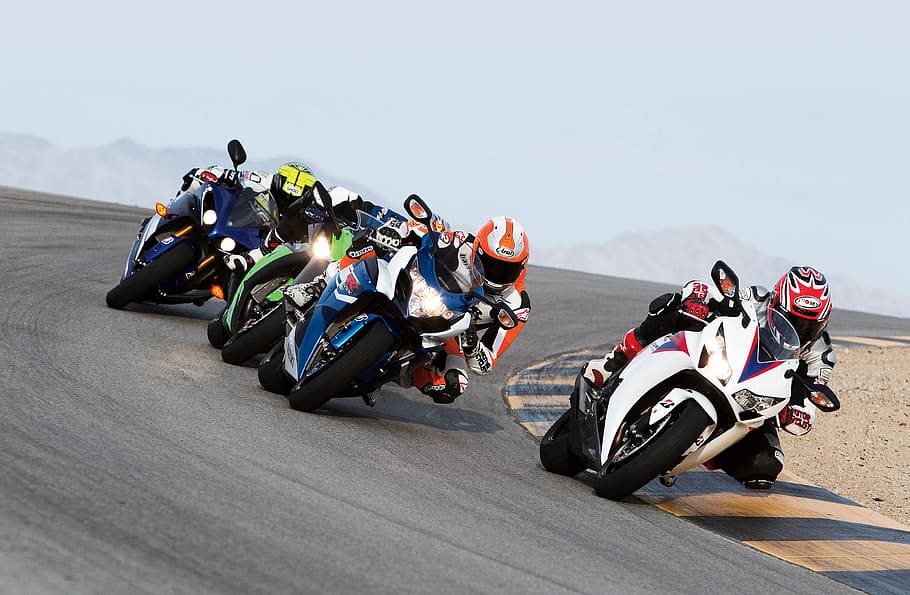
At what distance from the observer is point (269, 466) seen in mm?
5871

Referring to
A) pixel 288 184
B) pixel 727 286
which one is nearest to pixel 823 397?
pixel 727 286

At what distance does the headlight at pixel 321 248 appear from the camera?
8.80m

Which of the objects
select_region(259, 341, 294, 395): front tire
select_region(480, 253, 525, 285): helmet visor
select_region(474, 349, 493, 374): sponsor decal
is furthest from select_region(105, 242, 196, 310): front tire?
select_region(480, 253, 525, 285): helmet visor

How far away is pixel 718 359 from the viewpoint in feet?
22.2

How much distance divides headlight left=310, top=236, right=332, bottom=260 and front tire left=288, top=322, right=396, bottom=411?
1.54 m

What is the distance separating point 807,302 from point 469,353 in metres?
2.23

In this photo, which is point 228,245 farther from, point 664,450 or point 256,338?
point 664,450

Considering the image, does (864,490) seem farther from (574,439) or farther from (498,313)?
(498,313)

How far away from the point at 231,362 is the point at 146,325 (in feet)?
4.59

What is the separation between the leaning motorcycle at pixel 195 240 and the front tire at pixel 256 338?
143 cm

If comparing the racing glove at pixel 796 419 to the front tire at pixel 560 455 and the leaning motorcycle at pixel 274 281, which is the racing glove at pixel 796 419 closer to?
the front tire at pixel 560 455

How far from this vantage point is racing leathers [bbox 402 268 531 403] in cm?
780

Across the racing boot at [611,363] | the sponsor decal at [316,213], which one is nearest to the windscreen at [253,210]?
the sponsor decal at [316,213]

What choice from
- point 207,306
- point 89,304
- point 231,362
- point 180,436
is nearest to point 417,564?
point 180,436
